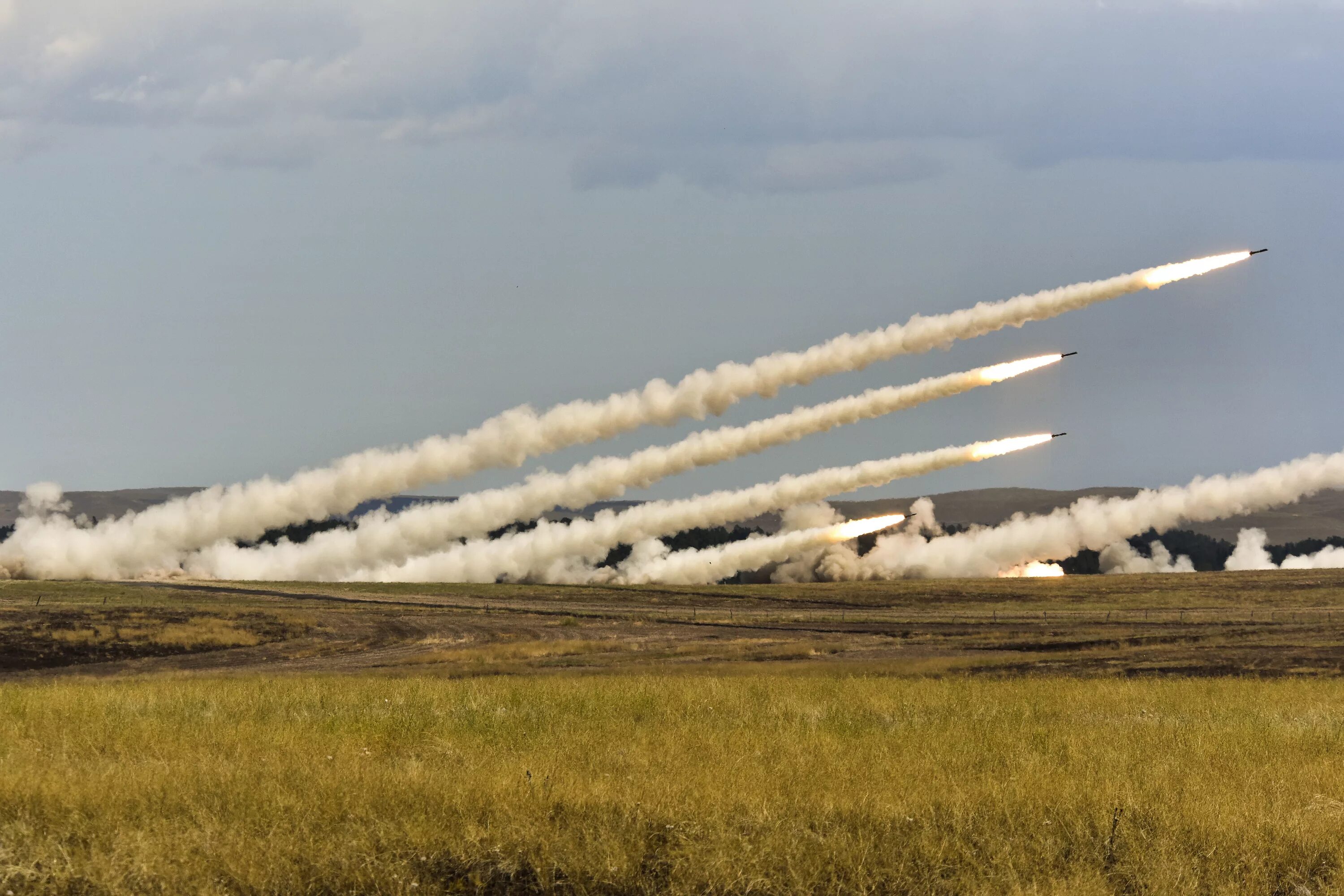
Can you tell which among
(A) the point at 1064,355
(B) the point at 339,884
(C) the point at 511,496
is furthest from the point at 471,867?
(C) the point at 511,496

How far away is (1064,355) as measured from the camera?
65.3 meters

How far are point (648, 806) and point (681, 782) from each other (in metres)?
1.39

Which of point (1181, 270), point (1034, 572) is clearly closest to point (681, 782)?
point (1181, 270)

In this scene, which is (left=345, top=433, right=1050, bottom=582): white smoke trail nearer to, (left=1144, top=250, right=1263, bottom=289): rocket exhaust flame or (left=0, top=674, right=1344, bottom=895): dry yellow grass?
(left=1144, top=250, right=1263, bottom=289): rocket exhaust flame

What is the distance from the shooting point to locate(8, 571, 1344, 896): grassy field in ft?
46.1

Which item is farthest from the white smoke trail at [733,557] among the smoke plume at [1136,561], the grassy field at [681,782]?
the grassy field at [681,782]

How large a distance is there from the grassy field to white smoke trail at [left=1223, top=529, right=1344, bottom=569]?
326 ft

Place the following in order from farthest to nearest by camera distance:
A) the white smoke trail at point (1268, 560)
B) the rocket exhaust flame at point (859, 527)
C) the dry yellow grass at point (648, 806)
Answer: the white smoke trail at point (1268, 560), the rocket exhaust flame at point (859, 527), the dry yellow grass at point (648, 806)

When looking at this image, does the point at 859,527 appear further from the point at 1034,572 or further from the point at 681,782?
the point at 681,782

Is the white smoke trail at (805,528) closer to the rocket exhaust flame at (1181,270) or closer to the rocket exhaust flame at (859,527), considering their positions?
the rocket exhaust flame at (859,527)

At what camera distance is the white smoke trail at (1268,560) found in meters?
136

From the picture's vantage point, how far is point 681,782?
16812 millimetres

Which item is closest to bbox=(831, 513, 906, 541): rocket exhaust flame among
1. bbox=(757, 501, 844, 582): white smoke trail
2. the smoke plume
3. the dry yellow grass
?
bbox=(757, 501, 844, 582): white smoke trail

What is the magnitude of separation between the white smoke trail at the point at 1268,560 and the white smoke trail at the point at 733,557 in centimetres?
4486
